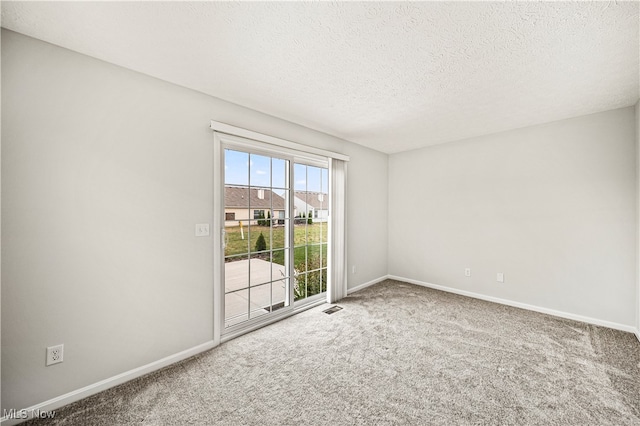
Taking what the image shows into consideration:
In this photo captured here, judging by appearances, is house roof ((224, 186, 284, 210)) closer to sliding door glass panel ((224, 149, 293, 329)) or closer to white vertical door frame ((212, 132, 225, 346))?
sliding door glass panel ((224, 149, 293, 329))

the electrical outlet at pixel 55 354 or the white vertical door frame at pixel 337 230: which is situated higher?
the white vertical door frame at pixel 337 230

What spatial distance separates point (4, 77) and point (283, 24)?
172cm

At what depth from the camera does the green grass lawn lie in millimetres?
2682

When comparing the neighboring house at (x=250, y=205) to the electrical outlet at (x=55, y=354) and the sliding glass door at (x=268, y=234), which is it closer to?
the sliding glass door at (x=268, y=234)

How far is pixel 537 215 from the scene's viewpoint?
3.24m

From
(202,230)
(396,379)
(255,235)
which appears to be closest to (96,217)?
(202,230)

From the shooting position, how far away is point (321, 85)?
2.19 m

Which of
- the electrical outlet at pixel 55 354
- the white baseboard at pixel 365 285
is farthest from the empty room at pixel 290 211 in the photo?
the white baseboard at pixel 365 285

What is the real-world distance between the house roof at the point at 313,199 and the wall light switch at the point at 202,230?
1279 millimetres

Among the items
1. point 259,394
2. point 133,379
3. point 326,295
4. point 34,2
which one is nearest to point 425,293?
point 326,295

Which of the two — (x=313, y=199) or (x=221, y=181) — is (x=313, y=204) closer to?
(x=313, y=199)

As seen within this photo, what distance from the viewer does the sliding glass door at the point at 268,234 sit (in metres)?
2.67

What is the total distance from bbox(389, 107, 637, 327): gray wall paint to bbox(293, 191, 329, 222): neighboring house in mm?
1698

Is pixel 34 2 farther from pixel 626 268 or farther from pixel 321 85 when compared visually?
pixel 626 268
